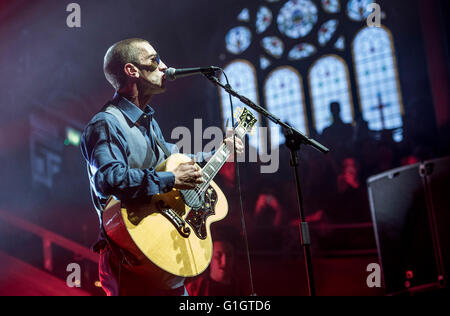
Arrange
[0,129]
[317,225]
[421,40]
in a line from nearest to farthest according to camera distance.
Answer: [0,129]
[317,225]
[421,40]

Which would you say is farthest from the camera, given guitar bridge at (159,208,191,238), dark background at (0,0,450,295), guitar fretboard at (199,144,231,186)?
dark background at (0,0,450,295)

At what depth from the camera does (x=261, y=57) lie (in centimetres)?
1193

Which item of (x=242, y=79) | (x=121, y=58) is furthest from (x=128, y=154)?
(x=242, y=79)

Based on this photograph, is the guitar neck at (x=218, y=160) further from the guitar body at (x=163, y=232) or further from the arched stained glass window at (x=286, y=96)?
the arched stained glass window at (x=286, y=96)

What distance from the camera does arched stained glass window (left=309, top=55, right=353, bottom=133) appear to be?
422 inches

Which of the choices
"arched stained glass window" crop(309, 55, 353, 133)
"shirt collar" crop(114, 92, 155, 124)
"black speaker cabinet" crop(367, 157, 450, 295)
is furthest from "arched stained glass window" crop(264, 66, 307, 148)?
"shirt collar" crop(114, 92, 155, 124)

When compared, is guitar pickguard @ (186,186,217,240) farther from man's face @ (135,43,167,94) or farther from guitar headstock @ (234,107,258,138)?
Result: man's face @ (135,43,167,94)

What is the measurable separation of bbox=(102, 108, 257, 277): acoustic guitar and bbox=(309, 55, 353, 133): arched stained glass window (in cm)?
882

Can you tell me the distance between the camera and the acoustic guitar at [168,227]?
192cm

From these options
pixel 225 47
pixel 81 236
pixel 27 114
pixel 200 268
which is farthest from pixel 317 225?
pixel 225 47

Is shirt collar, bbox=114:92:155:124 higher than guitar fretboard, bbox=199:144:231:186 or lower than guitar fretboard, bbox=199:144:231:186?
higher

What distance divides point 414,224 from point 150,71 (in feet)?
7.15

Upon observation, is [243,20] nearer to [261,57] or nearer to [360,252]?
[261,57]
